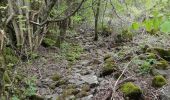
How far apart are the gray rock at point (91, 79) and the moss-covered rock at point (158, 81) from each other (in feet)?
4.64

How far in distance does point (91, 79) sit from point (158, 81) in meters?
1.88

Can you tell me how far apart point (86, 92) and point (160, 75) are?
1.59m

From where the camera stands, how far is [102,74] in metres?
7.36

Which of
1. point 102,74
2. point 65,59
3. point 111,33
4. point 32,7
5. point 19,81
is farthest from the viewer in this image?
point 111,33

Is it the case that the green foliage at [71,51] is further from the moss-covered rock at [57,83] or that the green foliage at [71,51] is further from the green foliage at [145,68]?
the green foliage at [145,68]

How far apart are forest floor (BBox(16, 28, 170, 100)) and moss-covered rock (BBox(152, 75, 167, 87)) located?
0.34ft

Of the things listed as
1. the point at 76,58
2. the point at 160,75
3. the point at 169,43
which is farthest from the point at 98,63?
the point at 160,75

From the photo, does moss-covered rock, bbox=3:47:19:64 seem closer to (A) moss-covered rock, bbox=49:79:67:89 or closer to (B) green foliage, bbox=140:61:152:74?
(A) moss-covered rock, bbox=49:79:67:89

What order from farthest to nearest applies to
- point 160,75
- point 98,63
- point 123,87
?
point 98,63
point 160,75
point 123,87

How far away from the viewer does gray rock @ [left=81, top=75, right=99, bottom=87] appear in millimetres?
6818

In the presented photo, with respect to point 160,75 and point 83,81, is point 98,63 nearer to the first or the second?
point 83,81

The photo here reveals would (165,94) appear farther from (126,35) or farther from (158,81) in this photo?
(126,35)

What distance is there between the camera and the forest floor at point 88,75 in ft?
19.5

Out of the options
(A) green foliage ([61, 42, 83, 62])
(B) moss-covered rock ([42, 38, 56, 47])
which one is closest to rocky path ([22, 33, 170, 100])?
(A) green foliage ([61, 42, 83, 62])
